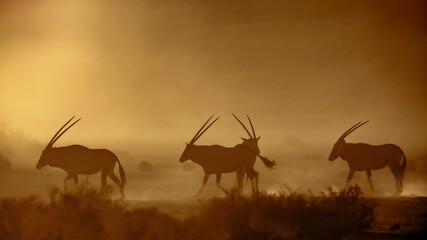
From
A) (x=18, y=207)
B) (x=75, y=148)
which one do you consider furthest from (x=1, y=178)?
(x=18, y=207)

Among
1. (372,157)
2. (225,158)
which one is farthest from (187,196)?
(372,157)

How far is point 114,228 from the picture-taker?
57.4 feet

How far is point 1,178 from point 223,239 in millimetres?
19397

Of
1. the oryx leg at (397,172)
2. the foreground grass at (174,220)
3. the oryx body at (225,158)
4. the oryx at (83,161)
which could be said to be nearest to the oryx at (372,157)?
the oryx leg at (397,172)

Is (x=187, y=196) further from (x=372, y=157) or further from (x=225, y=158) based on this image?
(x=372, y=157)

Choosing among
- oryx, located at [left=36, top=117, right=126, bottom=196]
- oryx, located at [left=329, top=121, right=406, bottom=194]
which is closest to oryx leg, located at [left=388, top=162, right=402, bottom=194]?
oryx, located at [left=329, top=121, right=406, bottom=194]

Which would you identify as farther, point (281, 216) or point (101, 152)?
point (101, 152)

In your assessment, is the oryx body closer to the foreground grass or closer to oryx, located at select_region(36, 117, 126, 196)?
oryx, located at select_region(36, 117, 126, 196)

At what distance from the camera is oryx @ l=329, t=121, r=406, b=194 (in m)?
28.6

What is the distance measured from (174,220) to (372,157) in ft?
41.6

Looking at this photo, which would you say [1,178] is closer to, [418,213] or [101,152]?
[101,152]

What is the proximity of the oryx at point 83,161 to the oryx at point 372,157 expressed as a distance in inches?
330

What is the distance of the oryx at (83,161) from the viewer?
26.3 m

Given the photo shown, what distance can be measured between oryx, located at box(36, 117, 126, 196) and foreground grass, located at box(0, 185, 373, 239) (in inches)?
270
